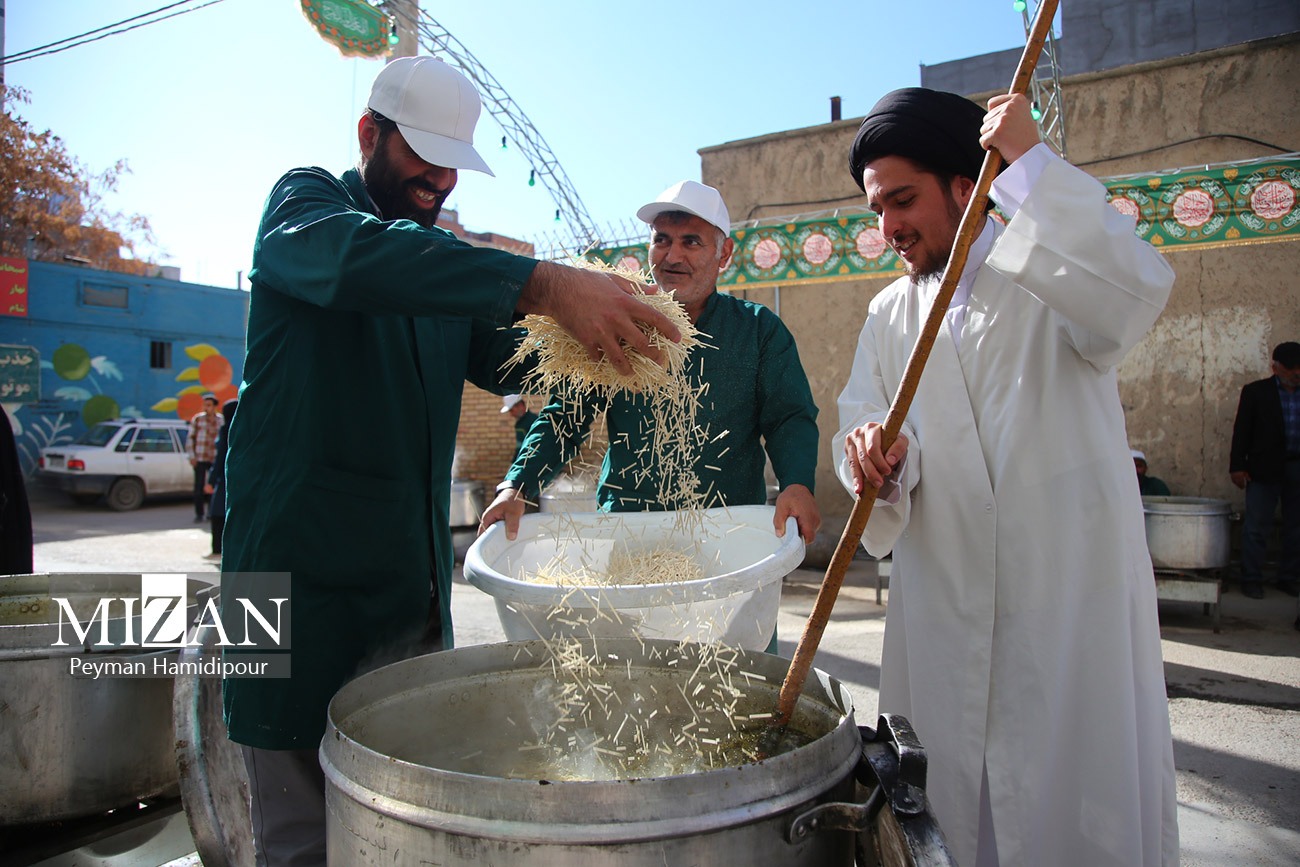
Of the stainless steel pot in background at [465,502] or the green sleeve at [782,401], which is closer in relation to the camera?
the green sleeve at [782,401]

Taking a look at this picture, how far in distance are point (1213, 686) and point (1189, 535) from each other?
1.37 meters

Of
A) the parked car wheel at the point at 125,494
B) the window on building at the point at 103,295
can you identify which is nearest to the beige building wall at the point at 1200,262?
the parked car wheel at the point at 125,494

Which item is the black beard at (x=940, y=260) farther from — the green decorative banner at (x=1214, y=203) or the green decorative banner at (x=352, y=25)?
the green decorative banner at (x=352, y=25)

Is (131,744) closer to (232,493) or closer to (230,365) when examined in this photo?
(232,493)

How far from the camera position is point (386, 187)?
1.96m

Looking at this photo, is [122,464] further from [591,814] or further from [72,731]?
[591,814]

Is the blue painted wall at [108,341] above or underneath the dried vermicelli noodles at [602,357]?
above

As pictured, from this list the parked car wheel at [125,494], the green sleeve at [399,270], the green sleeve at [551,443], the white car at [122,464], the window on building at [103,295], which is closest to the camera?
the green sleeve at [399,270]

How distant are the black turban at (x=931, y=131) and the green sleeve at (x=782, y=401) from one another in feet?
2.44

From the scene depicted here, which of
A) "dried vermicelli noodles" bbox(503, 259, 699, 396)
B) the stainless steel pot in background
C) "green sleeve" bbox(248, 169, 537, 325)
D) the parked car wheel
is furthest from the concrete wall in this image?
the parked car wheel

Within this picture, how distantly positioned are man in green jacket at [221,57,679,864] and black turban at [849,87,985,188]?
725 millimetres

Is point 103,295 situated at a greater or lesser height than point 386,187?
greater

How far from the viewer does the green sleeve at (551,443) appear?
2471mm

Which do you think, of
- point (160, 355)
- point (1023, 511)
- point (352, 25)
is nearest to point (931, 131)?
point (1023, 511)
